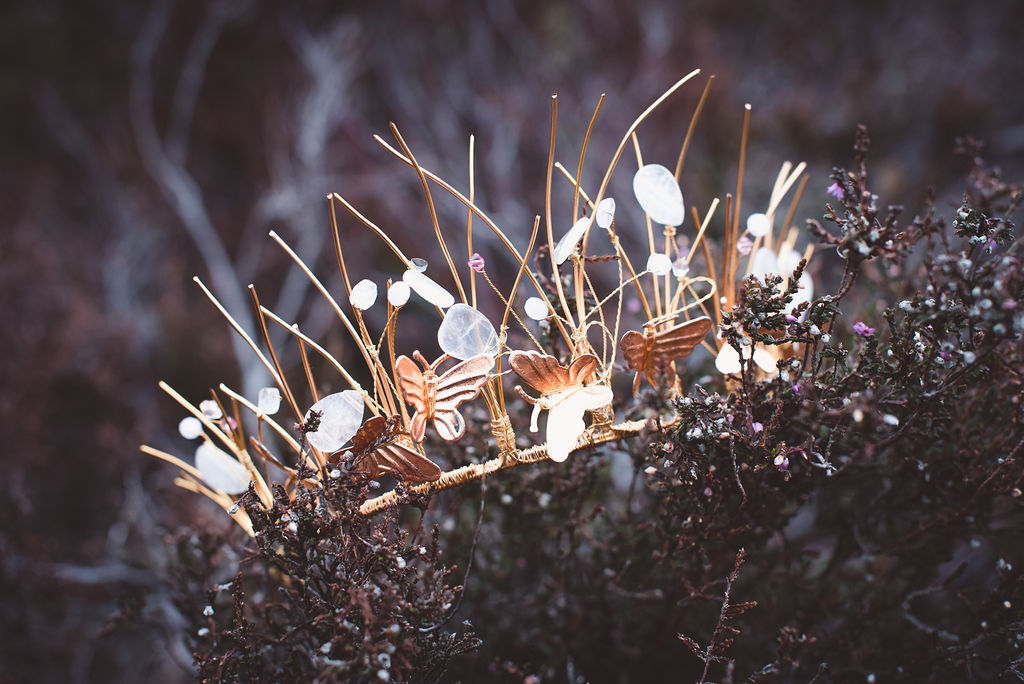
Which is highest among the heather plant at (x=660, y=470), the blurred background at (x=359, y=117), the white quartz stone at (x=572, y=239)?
the blurred background at (x=359, y=117)

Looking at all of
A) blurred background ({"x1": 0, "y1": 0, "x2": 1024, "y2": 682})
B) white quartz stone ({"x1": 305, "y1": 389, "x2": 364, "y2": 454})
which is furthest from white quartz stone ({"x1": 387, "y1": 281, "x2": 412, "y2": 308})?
blurred background ({"x1": 0, "y1": 0, "x2": 1024, "y2": 682})

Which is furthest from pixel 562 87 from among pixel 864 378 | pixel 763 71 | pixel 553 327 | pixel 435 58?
pixel 864 378

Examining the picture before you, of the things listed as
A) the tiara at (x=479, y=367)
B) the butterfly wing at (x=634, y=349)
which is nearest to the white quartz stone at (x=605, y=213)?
the tiara at (x=479, y=367)

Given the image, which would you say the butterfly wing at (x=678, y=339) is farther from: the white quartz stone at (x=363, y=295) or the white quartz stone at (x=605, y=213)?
the white quartz stone at (x=363, y=295)

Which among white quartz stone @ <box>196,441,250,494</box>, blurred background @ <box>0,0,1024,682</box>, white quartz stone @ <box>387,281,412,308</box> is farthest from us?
blurred background @ <box>0,0,1024,682</box>

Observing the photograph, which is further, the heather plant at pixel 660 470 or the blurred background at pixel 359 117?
the blurred background at pixel 359 117

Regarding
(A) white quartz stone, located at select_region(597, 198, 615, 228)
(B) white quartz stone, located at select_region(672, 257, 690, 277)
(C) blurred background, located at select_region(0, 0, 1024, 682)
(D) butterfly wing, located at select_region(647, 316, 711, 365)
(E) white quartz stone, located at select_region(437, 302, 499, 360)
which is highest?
(C) blurred background, located at select_region(0, 0, 1024, 682)

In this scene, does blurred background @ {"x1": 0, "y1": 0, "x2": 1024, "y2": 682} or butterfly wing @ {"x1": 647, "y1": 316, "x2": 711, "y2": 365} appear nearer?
butterfly wing @ {"x1": 647, "y1": 316, "x2": 711, "y2": 365}

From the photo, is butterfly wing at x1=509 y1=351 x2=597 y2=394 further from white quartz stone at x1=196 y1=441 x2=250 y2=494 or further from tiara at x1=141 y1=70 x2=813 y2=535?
white quartz stone at x1=196 y1=441 x2=250 y2=494
